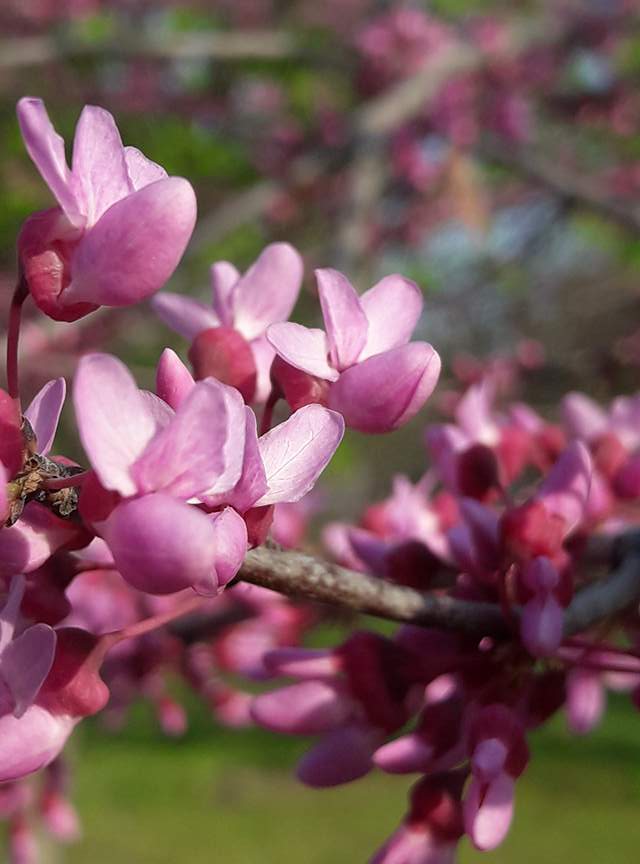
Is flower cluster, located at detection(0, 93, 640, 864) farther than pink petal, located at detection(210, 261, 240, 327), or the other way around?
pink petal, located at detection(210, 261, 240, 327)

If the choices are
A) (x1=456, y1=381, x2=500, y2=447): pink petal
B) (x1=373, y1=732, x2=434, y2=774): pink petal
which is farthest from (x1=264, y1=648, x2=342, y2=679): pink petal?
(x1=456, y1=381, x2=500, y2=447): pink petal

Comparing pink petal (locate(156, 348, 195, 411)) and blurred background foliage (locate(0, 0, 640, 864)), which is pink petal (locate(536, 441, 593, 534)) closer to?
pink petal (locate(156, 348, 195, 411))

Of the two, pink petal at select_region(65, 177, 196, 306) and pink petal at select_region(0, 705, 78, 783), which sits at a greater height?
pink petal at select_region(65, 177, 196, 306)

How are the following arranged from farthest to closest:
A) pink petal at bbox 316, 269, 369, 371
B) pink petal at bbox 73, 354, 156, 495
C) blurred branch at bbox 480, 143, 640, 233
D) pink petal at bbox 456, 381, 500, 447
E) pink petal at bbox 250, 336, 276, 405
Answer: blurred branch at bbox 480, 143, 640, 233, pink petal at bbox 456, 381, 500, 447, pink petal at bbox 250, 336, 276, 405, pink petal at bbox 316, 269, 369, 371, pink petal at bbox 73, 354, 156, 495

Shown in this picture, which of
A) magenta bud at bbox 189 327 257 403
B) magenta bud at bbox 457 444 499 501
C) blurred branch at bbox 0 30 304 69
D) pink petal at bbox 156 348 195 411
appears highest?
pink petal at bbox 156 348 195 411

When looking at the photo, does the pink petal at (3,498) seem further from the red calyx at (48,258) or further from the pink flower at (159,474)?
the red calyx at (48,258)

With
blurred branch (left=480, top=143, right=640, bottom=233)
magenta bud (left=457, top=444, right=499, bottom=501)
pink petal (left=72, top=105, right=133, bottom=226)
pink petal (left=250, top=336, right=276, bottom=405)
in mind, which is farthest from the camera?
blurred branch (left=480, top=143, right=640, bottom=233)

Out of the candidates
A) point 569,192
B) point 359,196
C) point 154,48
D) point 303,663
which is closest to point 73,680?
point 303,663
